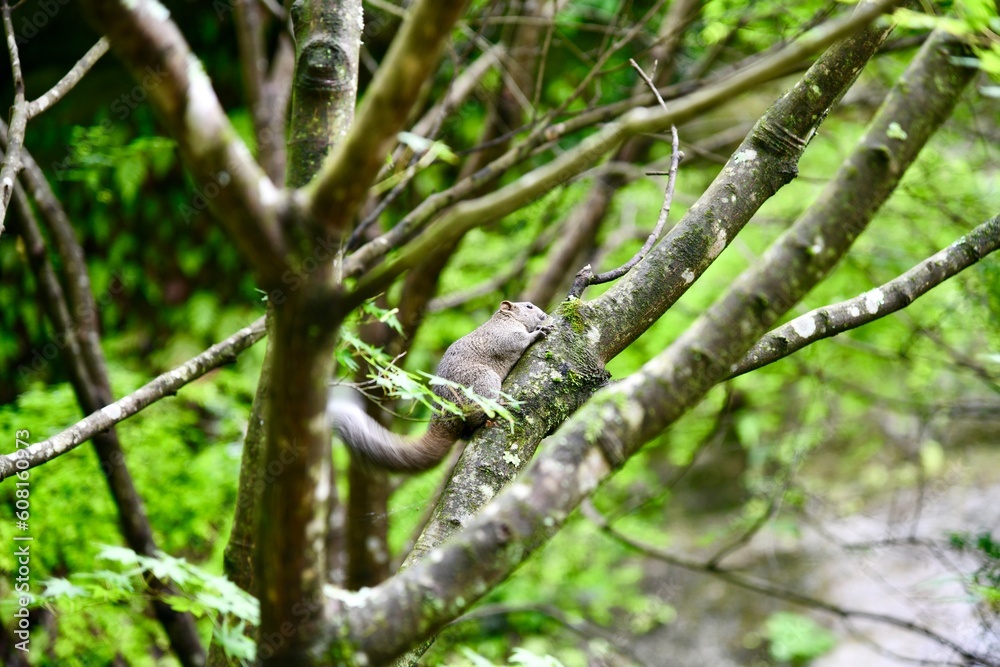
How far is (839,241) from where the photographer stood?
64.6 inches

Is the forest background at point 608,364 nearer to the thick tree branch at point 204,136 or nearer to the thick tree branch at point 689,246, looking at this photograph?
the thick tree branch at point 689,246

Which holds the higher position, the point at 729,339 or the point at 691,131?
the point at 691,131

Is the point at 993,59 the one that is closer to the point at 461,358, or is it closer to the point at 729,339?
the point at 729,339

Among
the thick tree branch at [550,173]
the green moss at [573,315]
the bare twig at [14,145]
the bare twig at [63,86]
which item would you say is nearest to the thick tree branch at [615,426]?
the thick tree branch at [550,173]

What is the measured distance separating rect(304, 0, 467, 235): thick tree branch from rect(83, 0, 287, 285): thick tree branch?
0.13m

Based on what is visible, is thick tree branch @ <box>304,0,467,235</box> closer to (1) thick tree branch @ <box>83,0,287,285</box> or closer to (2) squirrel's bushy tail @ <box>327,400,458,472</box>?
(1) thick tree branch @ <box>83,0,287,285</box>

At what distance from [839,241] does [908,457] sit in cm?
613

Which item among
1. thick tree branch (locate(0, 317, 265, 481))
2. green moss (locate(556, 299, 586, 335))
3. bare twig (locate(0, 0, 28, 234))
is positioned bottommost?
thick tree branch (locate(0, 317, 265, 481))

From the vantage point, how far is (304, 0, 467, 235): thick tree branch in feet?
4.22

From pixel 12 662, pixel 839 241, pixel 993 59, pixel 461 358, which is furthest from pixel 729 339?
pixel 12 662

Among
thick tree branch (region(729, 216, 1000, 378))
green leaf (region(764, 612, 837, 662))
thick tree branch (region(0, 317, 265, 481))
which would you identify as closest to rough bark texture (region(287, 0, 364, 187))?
thick tree branch (region(0, 317, 265, 481))

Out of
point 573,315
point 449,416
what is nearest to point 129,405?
point 449,416

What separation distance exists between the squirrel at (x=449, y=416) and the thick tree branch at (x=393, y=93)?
1.35 m

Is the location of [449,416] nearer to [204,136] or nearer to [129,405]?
[129,405]
